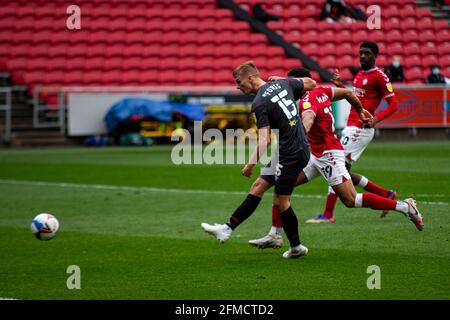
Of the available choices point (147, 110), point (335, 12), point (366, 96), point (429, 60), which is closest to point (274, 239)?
point (366, 96)

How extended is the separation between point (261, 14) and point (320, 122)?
84.8 feet

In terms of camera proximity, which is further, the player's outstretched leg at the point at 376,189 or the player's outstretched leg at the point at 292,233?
the player's outstretched leg at the point at 376,189

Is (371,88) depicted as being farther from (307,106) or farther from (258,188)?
(258,188)

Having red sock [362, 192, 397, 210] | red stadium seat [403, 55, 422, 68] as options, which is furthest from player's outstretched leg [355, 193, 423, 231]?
red stadium seat [403, 55, 422, 68]

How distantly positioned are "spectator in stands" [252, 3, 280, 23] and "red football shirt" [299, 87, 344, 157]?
84.2 ft

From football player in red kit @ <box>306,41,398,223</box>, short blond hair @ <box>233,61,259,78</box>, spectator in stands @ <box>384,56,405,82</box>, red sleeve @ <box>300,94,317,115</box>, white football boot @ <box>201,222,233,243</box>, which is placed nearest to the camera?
short blond hair @ <box>233,61,259,78</box>

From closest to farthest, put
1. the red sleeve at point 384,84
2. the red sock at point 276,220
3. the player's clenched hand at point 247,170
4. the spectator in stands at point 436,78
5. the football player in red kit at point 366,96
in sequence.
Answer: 1. the player's clenched hand at point 247,170
2. the red sock at point 276,220
3. the football player in red kit at point 366,96
4. the red sleeve at point 384,84
5. the spectator in stands at point 436,78

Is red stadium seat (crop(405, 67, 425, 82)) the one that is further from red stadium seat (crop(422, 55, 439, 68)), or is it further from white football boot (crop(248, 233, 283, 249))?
white football boot (crop(248, 233, 283, 249))

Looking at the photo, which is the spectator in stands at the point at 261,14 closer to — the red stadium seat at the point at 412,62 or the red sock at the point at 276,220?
the red stadium seat at the point at 412,62

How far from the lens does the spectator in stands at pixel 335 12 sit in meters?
36.9

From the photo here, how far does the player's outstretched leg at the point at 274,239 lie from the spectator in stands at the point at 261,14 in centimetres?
2655

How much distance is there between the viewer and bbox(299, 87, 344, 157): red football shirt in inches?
421

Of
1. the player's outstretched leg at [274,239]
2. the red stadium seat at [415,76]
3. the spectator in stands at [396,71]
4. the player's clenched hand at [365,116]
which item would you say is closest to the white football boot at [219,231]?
the player's outstretched leg at [274,239]

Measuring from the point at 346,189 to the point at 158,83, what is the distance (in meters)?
24.1
